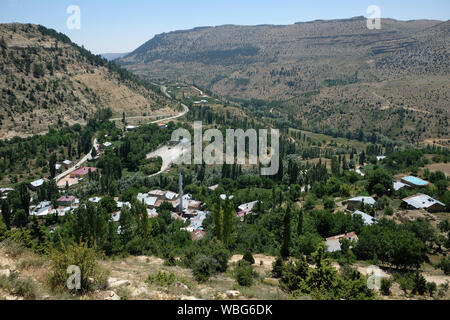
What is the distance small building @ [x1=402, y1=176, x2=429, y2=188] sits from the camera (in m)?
47.9

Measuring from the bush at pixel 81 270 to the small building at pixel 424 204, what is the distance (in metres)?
39.6

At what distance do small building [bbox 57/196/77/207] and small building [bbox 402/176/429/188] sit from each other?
55.7 metres

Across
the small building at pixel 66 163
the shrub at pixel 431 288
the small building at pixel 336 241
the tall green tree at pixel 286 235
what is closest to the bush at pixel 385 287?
the shrub at pixel 431 288

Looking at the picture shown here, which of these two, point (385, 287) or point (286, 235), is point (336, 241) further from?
point (385, 287)

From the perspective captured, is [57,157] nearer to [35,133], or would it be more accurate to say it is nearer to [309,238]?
[35,133]

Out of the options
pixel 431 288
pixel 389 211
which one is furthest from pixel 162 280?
pixel 389 211

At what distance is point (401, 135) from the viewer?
396ft

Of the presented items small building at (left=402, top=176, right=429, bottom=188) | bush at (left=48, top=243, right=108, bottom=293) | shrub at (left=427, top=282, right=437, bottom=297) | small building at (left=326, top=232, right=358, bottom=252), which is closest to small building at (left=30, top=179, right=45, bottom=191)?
small building at (left=326, top=232, right=358, bottom=252)

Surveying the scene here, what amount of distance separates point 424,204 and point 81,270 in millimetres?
40963

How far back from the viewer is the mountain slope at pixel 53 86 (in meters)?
86.9

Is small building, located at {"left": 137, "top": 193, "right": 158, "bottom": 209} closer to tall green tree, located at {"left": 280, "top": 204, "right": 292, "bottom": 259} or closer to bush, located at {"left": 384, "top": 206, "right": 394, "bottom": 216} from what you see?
tall green tree, located at {"left": 280, "top": 204, "right": 292, "bottom": 259}

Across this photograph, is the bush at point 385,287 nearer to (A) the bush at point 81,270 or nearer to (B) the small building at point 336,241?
(B) the small building at point 336,241
